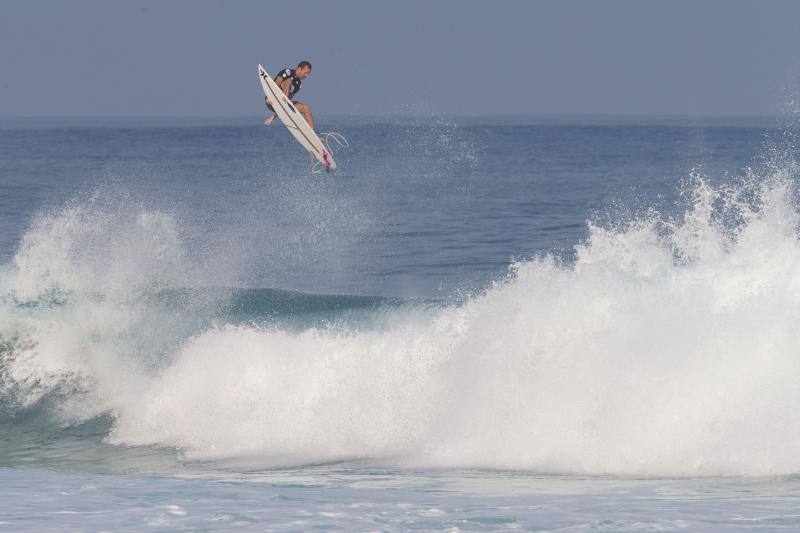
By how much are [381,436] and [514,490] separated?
262 centimetres

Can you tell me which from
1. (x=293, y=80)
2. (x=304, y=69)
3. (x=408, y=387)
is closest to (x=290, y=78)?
(x=293, y=80)

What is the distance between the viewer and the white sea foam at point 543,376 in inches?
376

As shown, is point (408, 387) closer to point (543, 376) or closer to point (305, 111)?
point (543, 376)

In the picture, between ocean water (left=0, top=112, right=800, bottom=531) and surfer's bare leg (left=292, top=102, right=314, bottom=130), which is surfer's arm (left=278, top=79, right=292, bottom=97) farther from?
ocean water (left=0, top=112, right=800, bottom=531)

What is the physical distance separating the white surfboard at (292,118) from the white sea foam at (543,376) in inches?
157

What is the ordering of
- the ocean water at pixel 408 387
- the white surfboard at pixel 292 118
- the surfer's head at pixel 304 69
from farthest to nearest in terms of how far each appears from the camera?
the white surfboard at pixel 292 118
the surfer's head at pixel 304 69
the ocean water at pixel 408 387

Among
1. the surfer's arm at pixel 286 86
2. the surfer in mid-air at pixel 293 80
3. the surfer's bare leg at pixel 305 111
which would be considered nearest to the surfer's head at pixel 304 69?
the surfer in mid-air at pixel 293 80

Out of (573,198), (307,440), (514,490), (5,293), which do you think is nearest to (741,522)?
(514,490)

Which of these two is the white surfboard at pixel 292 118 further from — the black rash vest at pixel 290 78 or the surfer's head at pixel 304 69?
the surfer's head at pixel 304 69

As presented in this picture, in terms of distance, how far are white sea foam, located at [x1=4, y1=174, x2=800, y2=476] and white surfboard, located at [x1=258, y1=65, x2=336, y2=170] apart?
157 inches

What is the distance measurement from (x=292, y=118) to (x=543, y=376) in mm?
7720

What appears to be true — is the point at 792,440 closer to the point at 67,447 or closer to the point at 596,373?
the point at 596,373

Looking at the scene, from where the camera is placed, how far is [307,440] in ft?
36.4

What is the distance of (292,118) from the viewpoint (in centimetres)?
1664
